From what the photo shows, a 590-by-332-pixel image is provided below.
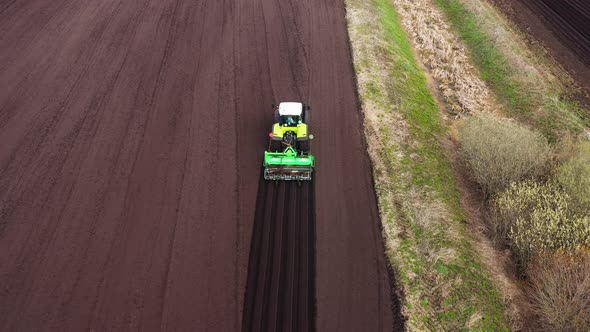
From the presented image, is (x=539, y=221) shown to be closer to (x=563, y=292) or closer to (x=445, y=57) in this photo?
(x=563, y=292)

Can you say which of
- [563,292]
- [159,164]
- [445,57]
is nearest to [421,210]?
[563,292]

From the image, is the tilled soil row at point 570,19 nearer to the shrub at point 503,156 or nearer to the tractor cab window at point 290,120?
the shrub at point 503,156

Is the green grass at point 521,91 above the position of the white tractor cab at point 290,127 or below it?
above

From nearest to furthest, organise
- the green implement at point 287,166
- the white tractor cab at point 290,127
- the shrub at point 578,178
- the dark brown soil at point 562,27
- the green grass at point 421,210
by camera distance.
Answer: the green grass at point 421,210 < the shrub at point 578,178 < the green implement at point 287,166 < the white tractor cab at point 290,127 < the dark brown soil at point 562,27

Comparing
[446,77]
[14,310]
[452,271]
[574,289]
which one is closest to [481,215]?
[452,271]

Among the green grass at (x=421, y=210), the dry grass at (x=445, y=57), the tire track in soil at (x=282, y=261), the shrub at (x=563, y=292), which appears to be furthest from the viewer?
the dry grass at (x=445, y=57)

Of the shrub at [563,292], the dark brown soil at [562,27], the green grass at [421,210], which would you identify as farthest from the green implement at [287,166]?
the dark brown soil at [562,27]

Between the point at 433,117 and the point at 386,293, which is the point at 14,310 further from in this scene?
the point at 433,117
